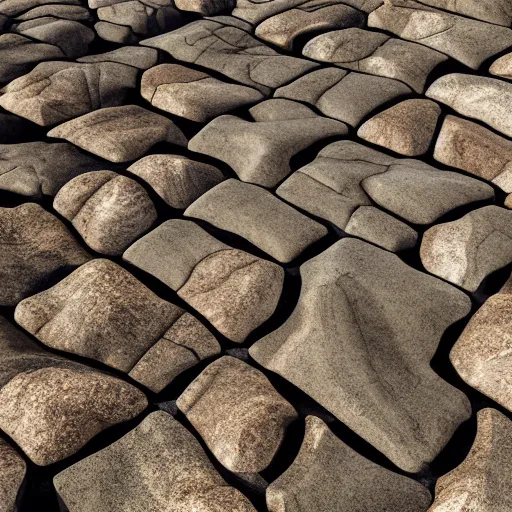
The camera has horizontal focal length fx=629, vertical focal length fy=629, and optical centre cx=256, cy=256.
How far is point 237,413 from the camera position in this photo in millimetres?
1247

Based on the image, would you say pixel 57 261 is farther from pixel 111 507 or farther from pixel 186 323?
pixel 111 507

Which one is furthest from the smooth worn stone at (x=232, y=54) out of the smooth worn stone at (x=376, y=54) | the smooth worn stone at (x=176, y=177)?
the smooth worn stone at (x=176, y=177)

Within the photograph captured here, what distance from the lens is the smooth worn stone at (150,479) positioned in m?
1.13

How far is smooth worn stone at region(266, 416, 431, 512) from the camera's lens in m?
1.12

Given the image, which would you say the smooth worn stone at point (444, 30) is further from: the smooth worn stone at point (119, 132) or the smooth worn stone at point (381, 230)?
the smooth worn stone at point (119, 132)

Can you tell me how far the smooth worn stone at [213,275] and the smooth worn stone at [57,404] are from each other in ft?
0.92

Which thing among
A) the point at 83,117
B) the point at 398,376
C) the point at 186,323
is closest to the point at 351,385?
the point at 398,376

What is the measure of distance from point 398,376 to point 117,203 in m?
0.90

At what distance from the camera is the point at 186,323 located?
4.78 ft

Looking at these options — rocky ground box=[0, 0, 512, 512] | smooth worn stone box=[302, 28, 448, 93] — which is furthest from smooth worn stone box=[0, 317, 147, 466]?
smooth worn stone box=[302, 28, 448, 93]

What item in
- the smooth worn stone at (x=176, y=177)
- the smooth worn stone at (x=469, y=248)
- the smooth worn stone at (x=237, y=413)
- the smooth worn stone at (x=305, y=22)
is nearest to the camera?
the smooth worn stone at (x=237, y=413)

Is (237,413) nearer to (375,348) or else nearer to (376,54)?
(375,348)

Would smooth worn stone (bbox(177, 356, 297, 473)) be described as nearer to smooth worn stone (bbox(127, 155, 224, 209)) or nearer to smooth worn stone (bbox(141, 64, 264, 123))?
smooth worn stone (bbox(127, 155, 224, 209))

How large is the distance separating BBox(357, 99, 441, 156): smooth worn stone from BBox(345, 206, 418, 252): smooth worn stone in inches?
15.7
